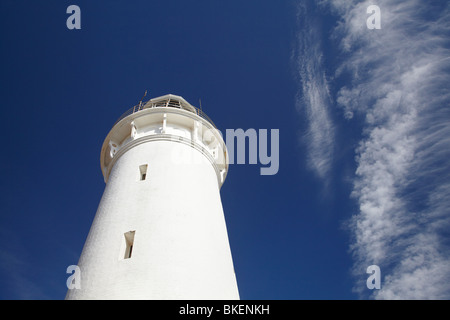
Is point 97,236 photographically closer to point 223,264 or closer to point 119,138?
point 223,264

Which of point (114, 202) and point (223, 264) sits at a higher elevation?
point (114, 202)

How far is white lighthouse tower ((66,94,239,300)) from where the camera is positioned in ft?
34.1

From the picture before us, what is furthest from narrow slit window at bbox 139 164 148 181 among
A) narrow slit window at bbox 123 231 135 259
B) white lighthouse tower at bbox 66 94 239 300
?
narrow slit window at bbox 123 231 135 259

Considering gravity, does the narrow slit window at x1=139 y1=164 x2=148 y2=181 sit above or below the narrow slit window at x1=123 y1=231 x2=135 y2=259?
above

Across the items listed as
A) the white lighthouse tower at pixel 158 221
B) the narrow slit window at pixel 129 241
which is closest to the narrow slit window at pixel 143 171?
the white lighthouse tower at pixel 158 221

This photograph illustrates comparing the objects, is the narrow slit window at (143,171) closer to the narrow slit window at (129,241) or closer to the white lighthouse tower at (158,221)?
the white lighthouse tower at (158,221)

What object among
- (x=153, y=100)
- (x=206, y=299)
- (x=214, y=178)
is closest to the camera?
(x=206, y=299)

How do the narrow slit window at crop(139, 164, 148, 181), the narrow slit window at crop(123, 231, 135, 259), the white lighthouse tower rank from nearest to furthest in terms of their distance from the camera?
1. the white lighthouse tower
2. the narrow slit window at crop(123, 231, 135, 259)
3. the narrow slit window at crop(139, 164, 148, 181)

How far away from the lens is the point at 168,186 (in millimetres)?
13602

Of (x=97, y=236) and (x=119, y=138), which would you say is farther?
(x=119, y=138)

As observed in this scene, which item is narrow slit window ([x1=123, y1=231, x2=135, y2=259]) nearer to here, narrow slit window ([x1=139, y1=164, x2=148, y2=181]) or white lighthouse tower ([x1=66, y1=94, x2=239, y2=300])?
white lighthouse tower ([x1=66, y1=94, x2=239, y2=300])
